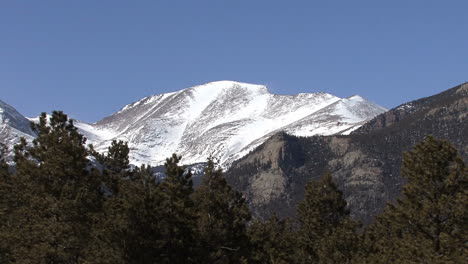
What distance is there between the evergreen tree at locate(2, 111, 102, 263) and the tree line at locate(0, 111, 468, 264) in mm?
67

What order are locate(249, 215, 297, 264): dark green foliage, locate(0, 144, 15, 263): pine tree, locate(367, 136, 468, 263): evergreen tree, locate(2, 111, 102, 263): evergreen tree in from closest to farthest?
locate(367, 136, 468, 263): evergreen tree < locate(2, 111, 102, 263): evergreen tree < locate(0, 144, 15, 263): pine tree < locate(249, 215, 297, 264): dark green foliage

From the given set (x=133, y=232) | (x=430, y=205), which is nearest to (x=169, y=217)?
(x=133, y=232)

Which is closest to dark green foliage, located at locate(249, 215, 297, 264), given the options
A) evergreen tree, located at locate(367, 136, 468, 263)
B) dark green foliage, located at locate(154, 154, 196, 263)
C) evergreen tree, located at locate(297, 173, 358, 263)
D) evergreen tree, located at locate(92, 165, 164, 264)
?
evergreen tree, located at locate(297, 173, 358, 263)

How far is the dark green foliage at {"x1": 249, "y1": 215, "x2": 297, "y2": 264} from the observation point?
4966 cm

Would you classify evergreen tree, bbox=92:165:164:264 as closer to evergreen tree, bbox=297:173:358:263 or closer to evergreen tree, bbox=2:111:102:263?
evergreen tree, bbox=2:111:102:263

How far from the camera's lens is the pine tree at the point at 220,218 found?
1786 inches

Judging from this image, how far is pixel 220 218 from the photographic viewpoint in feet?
156

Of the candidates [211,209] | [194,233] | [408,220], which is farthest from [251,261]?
[408,220]

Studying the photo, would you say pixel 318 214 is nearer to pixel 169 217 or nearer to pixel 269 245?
pixel 269 245

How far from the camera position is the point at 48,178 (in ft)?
139

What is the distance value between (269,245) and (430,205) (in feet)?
78.9

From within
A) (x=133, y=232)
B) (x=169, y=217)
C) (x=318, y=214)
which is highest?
(x=169, y=217)

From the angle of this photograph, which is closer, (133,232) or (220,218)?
(133,232)

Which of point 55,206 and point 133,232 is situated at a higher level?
point 55,206
